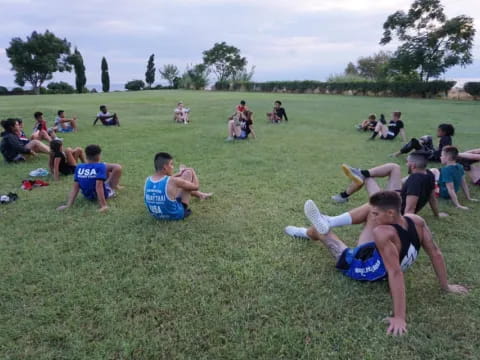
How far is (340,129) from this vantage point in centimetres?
1373

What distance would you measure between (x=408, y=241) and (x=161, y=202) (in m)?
2.97

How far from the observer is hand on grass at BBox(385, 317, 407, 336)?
263 cm

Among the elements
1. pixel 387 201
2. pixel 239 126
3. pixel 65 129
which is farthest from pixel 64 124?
pixel 387 201

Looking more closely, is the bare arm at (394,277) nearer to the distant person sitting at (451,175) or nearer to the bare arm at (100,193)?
the distant person sitting at (451,175)


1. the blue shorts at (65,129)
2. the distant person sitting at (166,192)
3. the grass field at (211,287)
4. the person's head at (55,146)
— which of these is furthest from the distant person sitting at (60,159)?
the blue shorts at (65,129)

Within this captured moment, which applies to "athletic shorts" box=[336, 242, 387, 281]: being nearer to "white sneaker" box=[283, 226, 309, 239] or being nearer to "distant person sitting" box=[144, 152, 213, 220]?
"white sneaker" box=[283, 226, 309, 239]

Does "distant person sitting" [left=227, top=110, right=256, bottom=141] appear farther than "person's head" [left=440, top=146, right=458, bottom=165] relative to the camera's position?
Yes

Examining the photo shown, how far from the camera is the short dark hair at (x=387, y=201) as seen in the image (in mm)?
2725

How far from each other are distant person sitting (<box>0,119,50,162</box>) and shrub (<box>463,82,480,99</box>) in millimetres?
36216

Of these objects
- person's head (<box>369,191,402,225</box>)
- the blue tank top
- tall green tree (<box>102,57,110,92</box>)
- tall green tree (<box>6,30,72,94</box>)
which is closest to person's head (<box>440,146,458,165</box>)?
person's head (<box>369,191,402,225</box>)

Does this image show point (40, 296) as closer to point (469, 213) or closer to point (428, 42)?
point (469, 213)

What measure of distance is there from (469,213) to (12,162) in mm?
9739

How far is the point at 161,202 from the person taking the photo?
174 inches

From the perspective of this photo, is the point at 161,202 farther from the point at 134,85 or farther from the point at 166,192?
the point at 134,85
